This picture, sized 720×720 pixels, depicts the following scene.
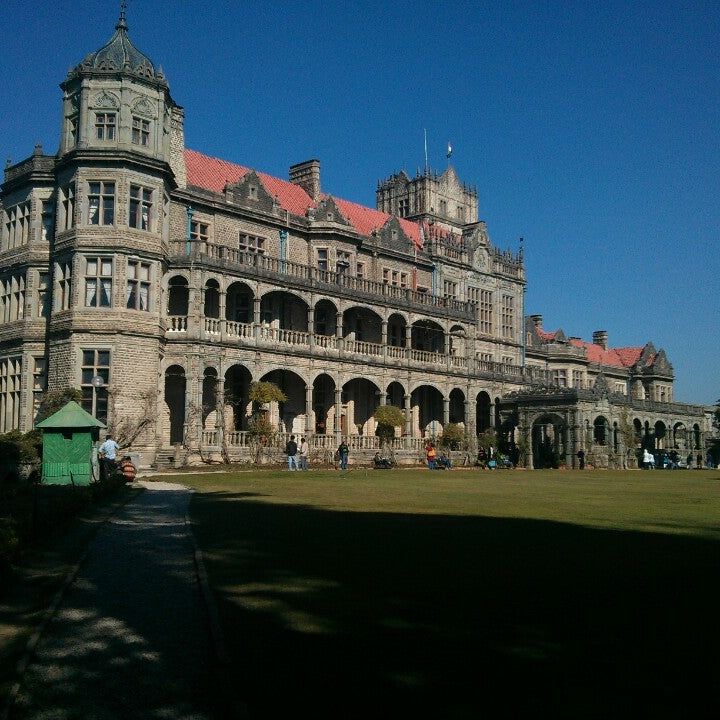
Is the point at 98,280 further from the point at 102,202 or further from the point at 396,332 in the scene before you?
the point at 396,332

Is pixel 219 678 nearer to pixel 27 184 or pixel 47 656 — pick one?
pixel 47 656

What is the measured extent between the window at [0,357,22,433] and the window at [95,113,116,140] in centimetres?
1109

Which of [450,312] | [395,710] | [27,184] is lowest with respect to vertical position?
[395,710]

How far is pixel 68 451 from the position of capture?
21.6 m

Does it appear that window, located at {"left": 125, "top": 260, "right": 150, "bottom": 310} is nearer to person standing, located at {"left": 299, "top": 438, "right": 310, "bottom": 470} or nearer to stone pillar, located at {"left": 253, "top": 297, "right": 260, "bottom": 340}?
stone pillar, located at {"left": 253, "top": 297, "right": 260, "bottom": 340}

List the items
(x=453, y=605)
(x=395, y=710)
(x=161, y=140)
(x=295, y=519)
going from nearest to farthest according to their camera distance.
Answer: (x=395, y=710) → (x=453, y=605) → (x=295, y=519) → (x=161, y=140)

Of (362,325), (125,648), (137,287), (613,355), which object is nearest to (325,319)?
(362,325)

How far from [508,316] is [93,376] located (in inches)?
1433

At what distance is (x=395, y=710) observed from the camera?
16.4 feet

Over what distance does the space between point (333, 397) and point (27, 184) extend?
63.9 ft

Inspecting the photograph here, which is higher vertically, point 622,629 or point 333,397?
point 333,397

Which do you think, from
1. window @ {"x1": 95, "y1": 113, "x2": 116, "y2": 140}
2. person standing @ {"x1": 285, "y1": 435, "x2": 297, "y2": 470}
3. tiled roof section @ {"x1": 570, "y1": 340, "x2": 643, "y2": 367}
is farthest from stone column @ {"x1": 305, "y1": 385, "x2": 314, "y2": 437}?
tiled roof section @ {"x1": 570, "y1": 340, "x2": 643, "y2": 367}

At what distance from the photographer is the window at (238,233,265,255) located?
44.5 metres

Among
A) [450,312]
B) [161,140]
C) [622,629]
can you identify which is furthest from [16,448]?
[450,312]
